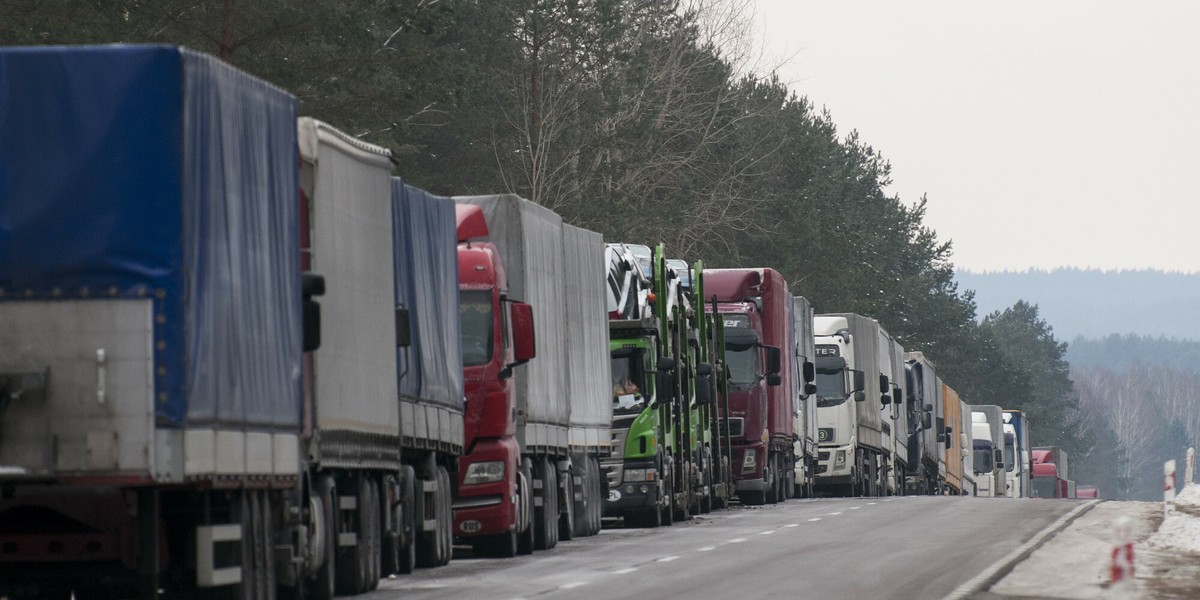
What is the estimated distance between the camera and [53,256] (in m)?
12.4

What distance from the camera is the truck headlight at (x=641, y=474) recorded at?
29641mm

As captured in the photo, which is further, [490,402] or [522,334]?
[522,334]

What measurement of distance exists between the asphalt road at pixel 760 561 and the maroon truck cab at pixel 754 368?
6007 mm

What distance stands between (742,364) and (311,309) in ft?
78.1

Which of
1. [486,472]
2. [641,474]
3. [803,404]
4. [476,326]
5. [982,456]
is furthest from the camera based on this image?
[982,456]

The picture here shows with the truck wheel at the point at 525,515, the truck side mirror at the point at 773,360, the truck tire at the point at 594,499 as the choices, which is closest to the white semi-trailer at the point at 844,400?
the truck side mirror at the point at 773,360

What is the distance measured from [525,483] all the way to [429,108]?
26.6 metres

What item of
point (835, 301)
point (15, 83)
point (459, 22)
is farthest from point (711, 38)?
point (15, 83)

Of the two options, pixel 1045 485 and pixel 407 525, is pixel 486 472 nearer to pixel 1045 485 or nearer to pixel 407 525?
pixel 407 525

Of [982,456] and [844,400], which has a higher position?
[844,400]

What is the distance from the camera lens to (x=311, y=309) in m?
15.1

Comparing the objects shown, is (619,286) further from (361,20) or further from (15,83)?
(15,83)

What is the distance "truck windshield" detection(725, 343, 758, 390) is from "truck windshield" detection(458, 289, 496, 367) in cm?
1602

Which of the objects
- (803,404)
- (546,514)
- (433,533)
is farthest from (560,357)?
(803,404)
